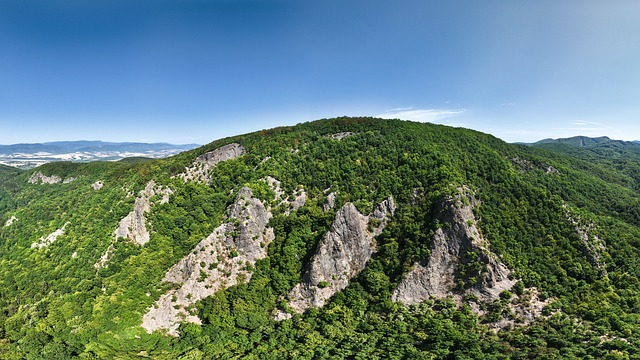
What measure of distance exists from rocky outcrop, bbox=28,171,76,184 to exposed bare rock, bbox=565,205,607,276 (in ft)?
712

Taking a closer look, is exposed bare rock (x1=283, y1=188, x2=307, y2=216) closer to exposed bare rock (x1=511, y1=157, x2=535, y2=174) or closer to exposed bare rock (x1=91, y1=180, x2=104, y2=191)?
exposed bare rock (x1=91, y1=180, x2=104, y2=191)

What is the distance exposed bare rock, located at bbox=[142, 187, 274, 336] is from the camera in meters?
73.8

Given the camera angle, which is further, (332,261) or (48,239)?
(48,239)

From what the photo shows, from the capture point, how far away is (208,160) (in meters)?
113

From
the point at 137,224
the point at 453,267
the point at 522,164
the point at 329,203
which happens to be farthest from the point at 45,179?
the point at 522,164

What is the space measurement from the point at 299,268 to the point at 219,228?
26.6 metres

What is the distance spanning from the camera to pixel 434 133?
4754 inches

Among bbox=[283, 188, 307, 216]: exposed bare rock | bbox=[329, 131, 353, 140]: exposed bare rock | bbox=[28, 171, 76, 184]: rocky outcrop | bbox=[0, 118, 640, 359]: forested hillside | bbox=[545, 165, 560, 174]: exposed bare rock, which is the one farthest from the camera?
bbox=[28, 171, 76, 184]: rocky outcrop

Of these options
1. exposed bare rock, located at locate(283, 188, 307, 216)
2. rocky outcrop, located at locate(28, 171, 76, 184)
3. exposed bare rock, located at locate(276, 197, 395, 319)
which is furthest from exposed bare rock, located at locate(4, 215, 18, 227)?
exposed bare rock, located at locate(276, 197, 395, 319)

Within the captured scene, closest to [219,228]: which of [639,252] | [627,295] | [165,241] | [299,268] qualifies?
[165,241]

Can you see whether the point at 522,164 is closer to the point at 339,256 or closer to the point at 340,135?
the point at 340,135

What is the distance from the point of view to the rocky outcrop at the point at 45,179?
161250 mm

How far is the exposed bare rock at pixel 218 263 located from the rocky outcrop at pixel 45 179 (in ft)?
406

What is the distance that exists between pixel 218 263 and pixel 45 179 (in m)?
158
